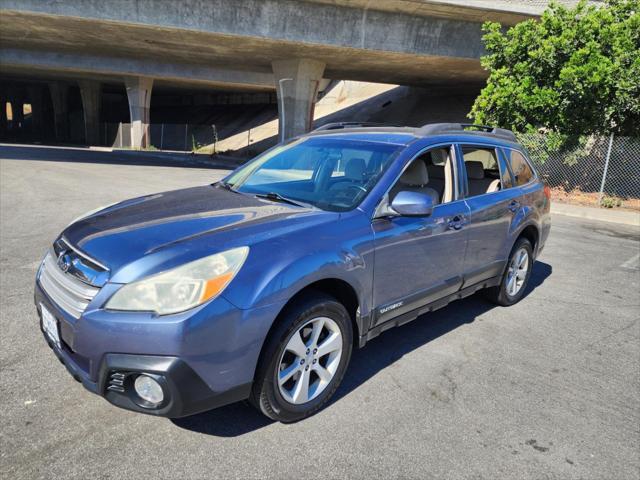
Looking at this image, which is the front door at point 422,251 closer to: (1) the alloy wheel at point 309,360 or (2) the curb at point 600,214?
(1) the alloy wheel at point 309,360

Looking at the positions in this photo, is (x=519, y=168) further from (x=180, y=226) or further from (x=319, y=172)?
(x=180, y=226)

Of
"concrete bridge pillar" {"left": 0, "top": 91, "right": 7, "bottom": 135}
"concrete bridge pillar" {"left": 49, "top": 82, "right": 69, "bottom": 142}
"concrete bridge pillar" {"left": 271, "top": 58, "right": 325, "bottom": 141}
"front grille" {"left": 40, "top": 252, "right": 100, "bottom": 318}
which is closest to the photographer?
"front grille" {"left": 40, "top": 252, "right": 100, "bottom": 318}

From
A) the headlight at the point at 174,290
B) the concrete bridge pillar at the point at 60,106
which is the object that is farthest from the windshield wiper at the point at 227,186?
the concrete bridge pillar at the point at 60,106

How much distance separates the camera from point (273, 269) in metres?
2.52

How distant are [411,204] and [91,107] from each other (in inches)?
1824

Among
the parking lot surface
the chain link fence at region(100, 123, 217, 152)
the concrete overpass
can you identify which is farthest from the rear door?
the chain link fence at region(100, 123, 217, 152)

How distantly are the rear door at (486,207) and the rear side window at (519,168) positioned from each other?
0.48 ft

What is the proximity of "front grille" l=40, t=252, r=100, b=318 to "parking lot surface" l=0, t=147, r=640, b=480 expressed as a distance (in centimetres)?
72

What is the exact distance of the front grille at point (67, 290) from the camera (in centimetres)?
244

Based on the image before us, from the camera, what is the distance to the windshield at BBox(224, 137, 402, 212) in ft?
11.2

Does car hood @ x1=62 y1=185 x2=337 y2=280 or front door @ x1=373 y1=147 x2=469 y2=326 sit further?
front door @ x1=373 y1=147 x2=469 y2=326

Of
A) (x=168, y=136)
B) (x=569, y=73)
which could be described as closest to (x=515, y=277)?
(x=569, y=73)

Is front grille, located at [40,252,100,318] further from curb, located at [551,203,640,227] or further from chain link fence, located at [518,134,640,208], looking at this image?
chain link fence, located at [518,134,640,208]

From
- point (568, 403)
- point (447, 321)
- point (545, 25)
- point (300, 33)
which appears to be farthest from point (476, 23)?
point (568, 403)
